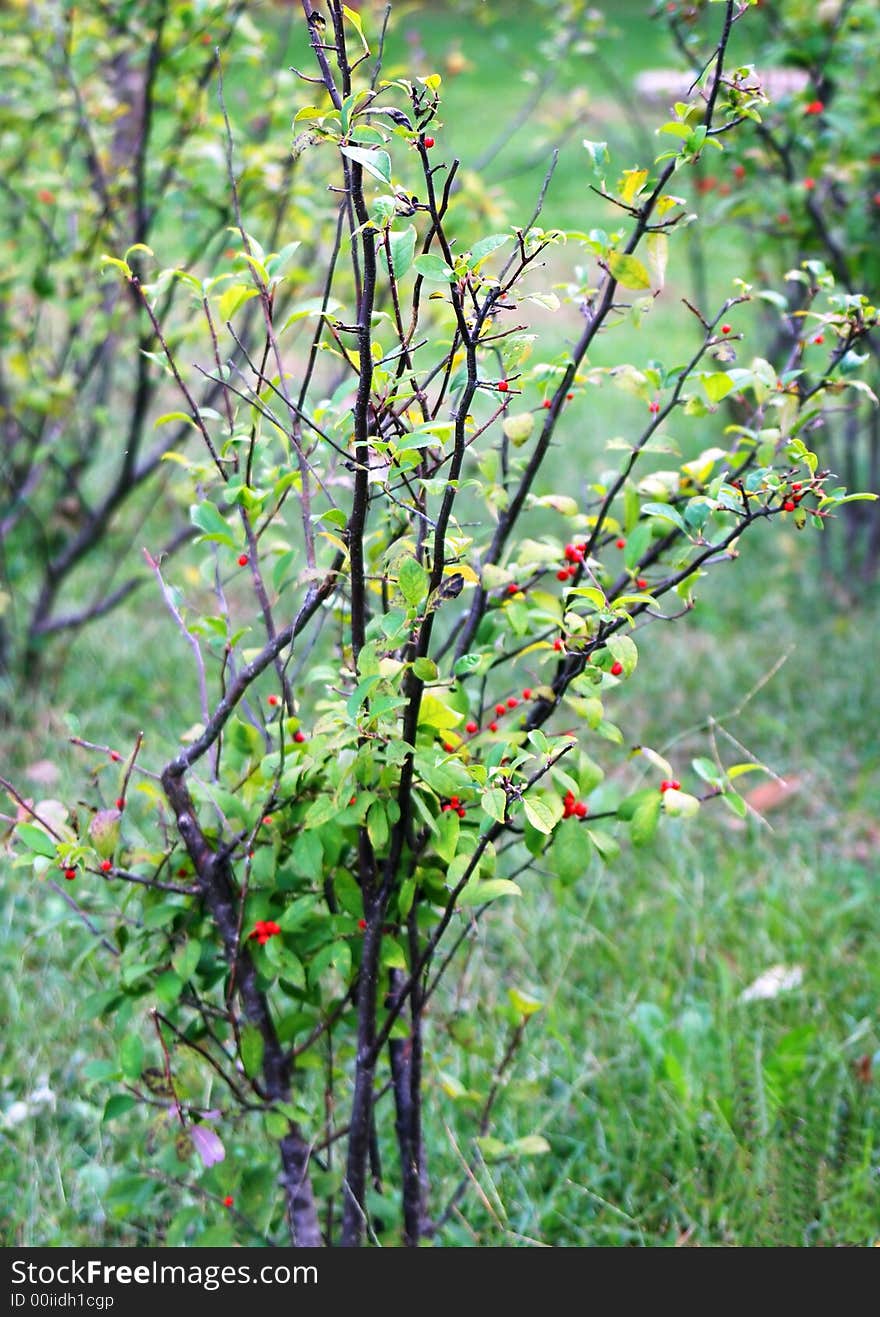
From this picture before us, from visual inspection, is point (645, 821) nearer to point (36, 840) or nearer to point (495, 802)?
point (495, 802)

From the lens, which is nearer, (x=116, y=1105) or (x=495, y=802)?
(x=495, y=802)

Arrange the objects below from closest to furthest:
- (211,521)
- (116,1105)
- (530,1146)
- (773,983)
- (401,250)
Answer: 1. (401,250)
2. (211,521)
3. (116,1105)
4. (530,1146)
5. (773,983)

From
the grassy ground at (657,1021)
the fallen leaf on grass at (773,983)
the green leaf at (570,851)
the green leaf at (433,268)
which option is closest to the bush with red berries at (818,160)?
the grassy ground at (657,1021)

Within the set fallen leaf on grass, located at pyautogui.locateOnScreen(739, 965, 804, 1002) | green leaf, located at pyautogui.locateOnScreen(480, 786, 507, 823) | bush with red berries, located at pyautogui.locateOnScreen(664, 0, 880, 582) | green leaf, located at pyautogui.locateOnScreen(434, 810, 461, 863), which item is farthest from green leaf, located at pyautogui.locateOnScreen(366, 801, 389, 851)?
bush with red berries, located at pyautogui.locateOnScreen(664, 0, 880, 582)

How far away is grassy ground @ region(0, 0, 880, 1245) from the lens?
6.48 ft

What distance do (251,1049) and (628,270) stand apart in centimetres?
111

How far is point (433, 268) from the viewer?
1.12 metres

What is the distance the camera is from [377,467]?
120 centimetres

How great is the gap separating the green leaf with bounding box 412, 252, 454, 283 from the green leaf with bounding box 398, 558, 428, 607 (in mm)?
281

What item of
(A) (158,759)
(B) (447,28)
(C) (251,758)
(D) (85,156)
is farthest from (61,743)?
(B) (447,28)

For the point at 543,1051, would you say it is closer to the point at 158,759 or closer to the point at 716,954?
the point at 716,954

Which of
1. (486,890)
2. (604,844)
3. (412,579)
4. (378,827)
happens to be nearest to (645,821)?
(604,844)

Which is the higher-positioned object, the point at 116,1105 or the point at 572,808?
the point at 572,808

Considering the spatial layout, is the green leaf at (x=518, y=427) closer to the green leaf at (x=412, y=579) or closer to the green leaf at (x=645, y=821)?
the green leaf at (x=412, y=579)
